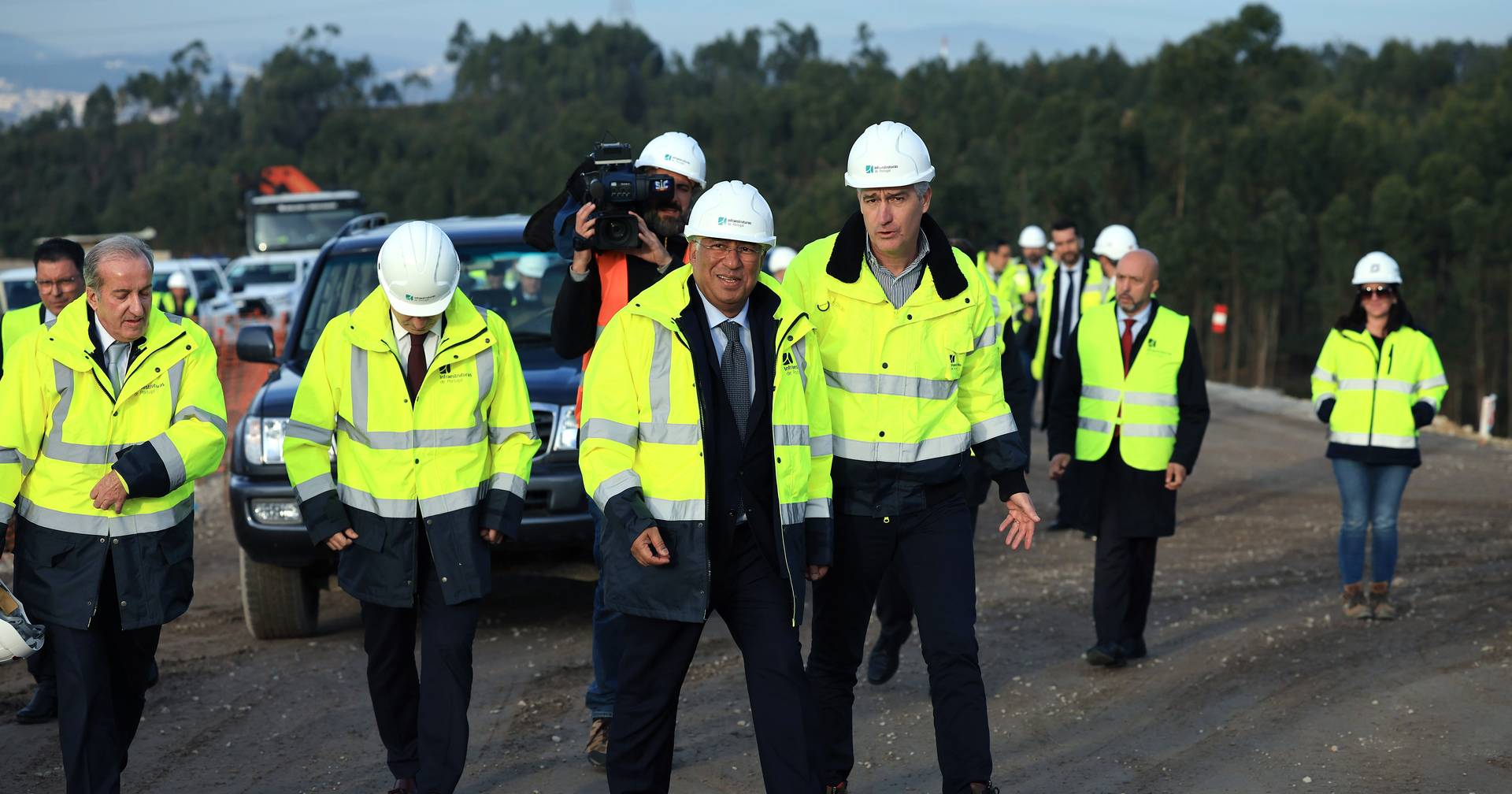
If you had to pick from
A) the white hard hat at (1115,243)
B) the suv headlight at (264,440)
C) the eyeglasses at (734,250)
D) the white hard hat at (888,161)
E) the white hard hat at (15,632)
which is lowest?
the white hard hat at (15,632)

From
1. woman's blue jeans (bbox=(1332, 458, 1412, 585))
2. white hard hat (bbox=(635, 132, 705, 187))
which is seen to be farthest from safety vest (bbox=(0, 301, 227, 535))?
woman's blue jeans (bbox=(1332, 458, 1412, 585))

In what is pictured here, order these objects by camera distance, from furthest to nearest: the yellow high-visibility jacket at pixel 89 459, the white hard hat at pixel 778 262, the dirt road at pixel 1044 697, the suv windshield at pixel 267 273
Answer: the suv windshield at pixel 267 273
the white hard hat at pixel 778 262
the dirt road at pixel 1044 697
the yellow high-visibility jacket at pixel 89 459

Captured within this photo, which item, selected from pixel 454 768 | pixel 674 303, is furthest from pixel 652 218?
pixel 454 768

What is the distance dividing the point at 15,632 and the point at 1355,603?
7.17m

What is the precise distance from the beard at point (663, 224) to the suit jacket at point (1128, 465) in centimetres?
300

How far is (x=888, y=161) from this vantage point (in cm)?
539

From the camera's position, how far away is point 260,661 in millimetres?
8430

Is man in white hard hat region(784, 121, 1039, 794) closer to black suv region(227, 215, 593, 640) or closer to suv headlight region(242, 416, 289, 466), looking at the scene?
black suv region(227, 215, 593, 640)

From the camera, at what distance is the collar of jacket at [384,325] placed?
5.37 m

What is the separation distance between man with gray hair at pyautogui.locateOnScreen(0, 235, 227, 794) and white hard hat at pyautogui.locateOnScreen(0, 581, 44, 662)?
0.16 m

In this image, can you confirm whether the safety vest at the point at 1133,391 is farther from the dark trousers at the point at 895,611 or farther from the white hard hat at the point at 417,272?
the white hard hat at the point at 417,272

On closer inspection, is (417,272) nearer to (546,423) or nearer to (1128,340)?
(546,423)

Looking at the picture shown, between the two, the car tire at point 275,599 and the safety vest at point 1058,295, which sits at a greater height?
the safety vest at point 1058,295

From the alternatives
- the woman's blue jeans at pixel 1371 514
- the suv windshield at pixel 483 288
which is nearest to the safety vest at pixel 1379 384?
the woman's blue jeans at pixel 1371 514
